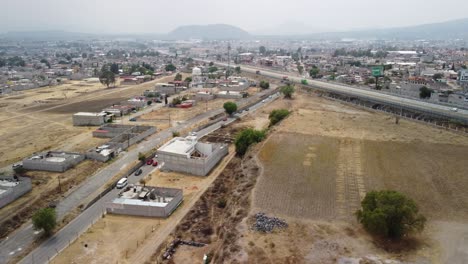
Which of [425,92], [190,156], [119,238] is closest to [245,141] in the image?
[190,156]

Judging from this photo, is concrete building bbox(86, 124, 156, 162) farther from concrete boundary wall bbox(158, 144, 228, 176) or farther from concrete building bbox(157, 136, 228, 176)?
concrete boundary wall bbox(158, 144, 228, 176)

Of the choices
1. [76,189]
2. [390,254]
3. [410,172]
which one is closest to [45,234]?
[76,189]

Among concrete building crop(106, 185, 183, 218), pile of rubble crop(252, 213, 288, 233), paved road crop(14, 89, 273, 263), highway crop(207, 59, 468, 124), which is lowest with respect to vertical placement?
paved road crop(14, 89, 273, 263)

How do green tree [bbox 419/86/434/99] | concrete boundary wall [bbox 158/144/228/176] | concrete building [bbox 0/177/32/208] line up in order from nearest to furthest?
concrete building [bbox 0/177/32/208], concrete boundary wall [bbox 158/144/228/176], green tree [bbox 419/86/434/99]

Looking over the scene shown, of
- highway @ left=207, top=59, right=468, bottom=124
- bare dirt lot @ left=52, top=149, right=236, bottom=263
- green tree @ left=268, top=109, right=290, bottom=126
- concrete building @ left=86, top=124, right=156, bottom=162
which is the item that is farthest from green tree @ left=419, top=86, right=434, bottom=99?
bare dirt lot @ left=52, top=149, right=236, bottom=263

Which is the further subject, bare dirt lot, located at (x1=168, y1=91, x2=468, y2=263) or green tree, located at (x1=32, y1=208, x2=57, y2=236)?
green tree, located at (x1=32, y1=208, x2=57, y2=236)

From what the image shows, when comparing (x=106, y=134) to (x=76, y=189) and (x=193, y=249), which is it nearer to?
(x=76, y=189)
